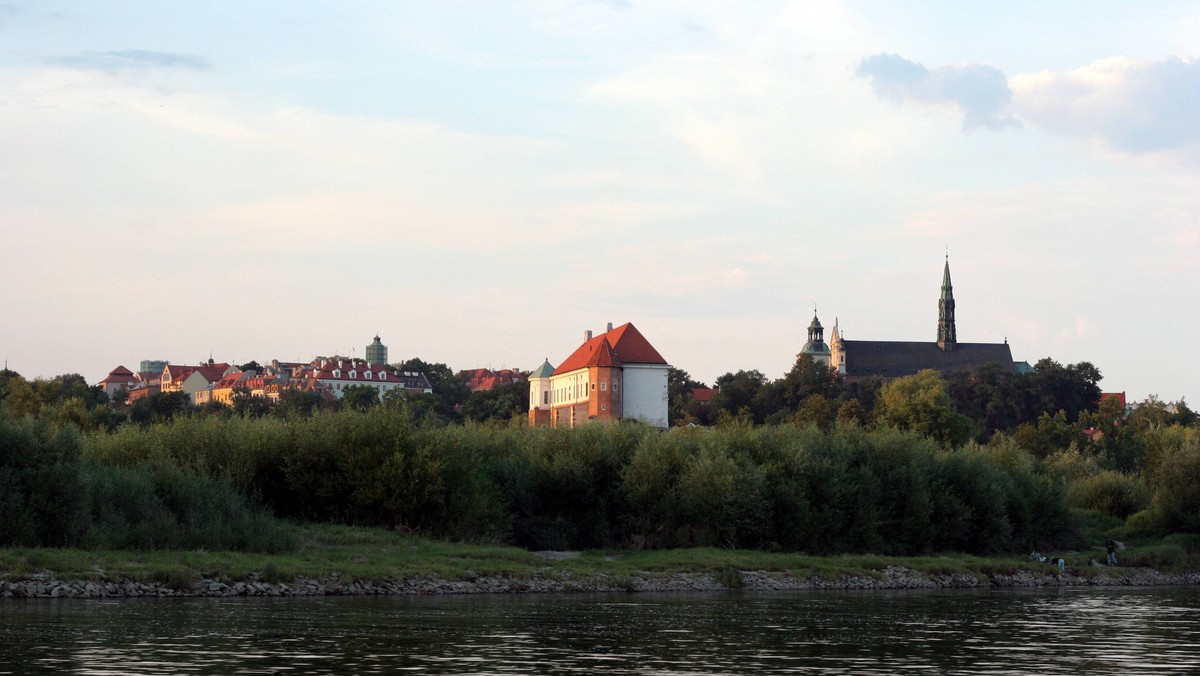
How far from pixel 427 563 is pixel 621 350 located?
100457mm

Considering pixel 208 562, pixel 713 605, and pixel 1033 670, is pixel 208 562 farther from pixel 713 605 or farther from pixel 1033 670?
pixel 1033 670

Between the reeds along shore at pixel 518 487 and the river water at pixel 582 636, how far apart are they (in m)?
7.02

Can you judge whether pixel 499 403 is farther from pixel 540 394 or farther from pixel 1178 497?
pixel 1178 497

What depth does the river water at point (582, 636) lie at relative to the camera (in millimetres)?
23328

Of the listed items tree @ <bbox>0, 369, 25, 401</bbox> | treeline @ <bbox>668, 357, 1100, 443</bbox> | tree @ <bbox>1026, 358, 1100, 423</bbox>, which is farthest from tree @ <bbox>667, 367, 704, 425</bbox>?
tree @ <bbox>0, 369, 25, 401</bbox>

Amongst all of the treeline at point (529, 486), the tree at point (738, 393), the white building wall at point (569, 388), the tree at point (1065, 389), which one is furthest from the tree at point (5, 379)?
the tree at point (1065, 389)

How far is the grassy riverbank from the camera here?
118ft

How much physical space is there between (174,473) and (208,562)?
20.6ft

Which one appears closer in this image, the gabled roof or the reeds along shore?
the reeds along shore

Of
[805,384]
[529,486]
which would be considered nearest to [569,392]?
[805,384]

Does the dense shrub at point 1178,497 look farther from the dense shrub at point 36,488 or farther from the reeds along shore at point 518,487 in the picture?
the dense shrub at point 36,488

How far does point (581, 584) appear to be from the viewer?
43.2 meters

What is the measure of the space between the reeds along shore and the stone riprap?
4086mm

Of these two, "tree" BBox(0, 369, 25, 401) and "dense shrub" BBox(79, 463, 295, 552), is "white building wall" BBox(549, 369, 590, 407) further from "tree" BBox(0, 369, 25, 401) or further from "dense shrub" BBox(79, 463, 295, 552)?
"dense shrub" BBox(79, 463, 295, 552)
